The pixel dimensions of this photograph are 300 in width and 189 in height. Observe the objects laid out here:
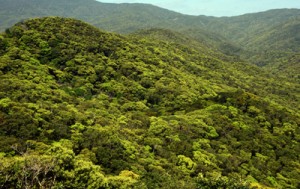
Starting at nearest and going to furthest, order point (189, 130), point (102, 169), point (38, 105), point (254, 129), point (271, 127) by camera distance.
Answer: point (102, 169), point (38, 105), point (189, 130), point (254, 129), point (271, 127)

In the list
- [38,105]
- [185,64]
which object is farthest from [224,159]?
[185,64]

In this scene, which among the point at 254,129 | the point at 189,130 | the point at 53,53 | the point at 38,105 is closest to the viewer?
the point at 38,105

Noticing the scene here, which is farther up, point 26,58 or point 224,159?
point 26,58

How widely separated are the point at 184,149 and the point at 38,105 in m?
25.2

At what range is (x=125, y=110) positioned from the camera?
228 feet

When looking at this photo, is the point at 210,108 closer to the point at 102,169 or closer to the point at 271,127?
the point at 271,127

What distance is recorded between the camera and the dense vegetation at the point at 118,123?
1357 inches

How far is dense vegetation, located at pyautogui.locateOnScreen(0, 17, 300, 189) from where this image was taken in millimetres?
34469

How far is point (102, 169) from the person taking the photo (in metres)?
38.2

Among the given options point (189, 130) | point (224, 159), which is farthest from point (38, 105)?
point (224, 159)

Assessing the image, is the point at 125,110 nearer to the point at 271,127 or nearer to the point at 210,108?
the point at 210,108

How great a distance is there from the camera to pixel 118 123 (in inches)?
2297

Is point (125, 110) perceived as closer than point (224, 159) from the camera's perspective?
No

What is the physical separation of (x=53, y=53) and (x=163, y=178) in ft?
177
